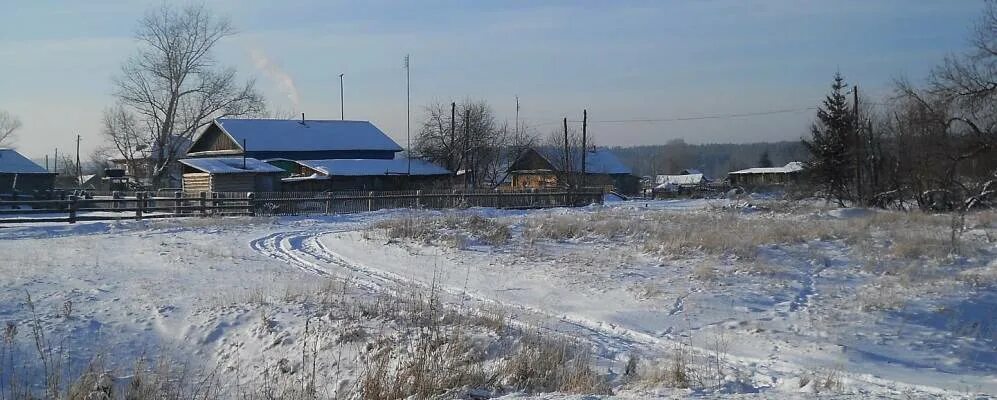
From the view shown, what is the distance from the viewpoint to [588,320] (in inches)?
468

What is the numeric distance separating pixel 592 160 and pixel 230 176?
43.5 meters

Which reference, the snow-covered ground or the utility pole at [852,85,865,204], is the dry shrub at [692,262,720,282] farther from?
the utility pole at [852,85,865,204]

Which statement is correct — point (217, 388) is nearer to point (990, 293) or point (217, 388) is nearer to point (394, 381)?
point (394, 381)

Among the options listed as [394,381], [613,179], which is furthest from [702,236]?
[613,179]

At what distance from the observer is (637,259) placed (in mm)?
16922

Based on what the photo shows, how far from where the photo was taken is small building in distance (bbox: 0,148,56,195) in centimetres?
4847

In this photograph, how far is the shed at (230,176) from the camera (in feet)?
150

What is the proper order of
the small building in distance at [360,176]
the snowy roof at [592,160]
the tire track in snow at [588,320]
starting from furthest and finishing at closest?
the snowy roof at [592,160]
the small building in distance at [360,176]
the tire track in snow at [588,320]

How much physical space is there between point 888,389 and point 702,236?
11130 mm

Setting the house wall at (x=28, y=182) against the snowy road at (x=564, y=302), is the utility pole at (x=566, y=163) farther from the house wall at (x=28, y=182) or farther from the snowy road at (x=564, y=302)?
the snowy road at (x=564, y=302)

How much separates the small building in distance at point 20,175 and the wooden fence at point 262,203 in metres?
8.15

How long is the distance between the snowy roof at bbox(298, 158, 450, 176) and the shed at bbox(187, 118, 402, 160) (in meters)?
4.77

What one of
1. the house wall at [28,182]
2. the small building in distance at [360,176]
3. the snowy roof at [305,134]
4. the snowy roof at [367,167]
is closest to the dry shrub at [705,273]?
the small building in distance at [360,176]

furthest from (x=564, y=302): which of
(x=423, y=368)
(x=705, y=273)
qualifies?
(x=423, y=368)
